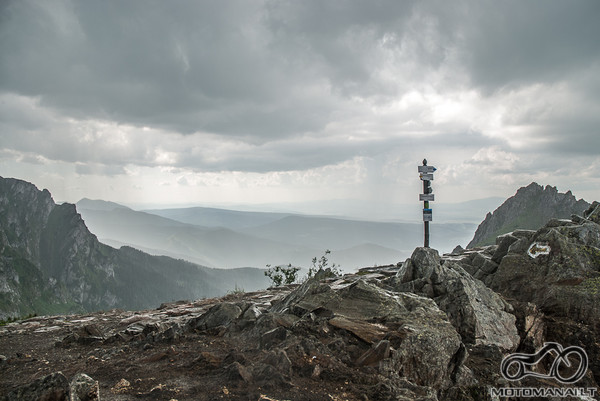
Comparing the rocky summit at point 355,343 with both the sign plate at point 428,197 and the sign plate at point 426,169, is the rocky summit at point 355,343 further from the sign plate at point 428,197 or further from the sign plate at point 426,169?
the sign plate at point 426,169

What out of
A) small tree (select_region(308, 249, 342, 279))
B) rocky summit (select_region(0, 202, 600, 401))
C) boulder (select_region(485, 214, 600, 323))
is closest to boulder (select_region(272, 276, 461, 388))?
rocky summit (select_region(0, 202, 600, 401))

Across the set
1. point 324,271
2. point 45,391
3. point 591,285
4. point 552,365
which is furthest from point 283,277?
point 45,391

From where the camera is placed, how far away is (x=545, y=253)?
15883mm

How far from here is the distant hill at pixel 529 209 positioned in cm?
13800

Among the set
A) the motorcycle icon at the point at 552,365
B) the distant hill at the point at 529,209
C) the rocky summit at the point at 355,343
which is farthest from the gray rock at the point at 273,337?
the distant hill at the point at 529,209

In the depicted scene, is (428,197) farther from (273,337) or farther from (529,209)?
(529,209)

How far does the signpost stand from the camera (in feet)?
70.9

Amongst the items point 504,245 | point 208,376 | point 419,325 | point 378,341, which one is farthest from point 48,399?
point 504,245

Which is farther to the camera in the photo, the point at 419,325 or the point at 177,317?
the point at 177,317

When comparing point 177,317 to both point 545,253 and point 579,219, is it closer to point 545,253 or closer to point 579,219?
point 545,253

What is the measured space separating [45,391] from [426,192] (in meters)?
19.9

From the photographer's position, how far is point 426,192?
71.8 ft

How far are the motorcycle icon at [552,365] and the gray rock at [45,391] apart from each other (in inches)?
399

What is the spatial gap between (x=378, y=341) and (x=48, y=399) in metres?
6.78
